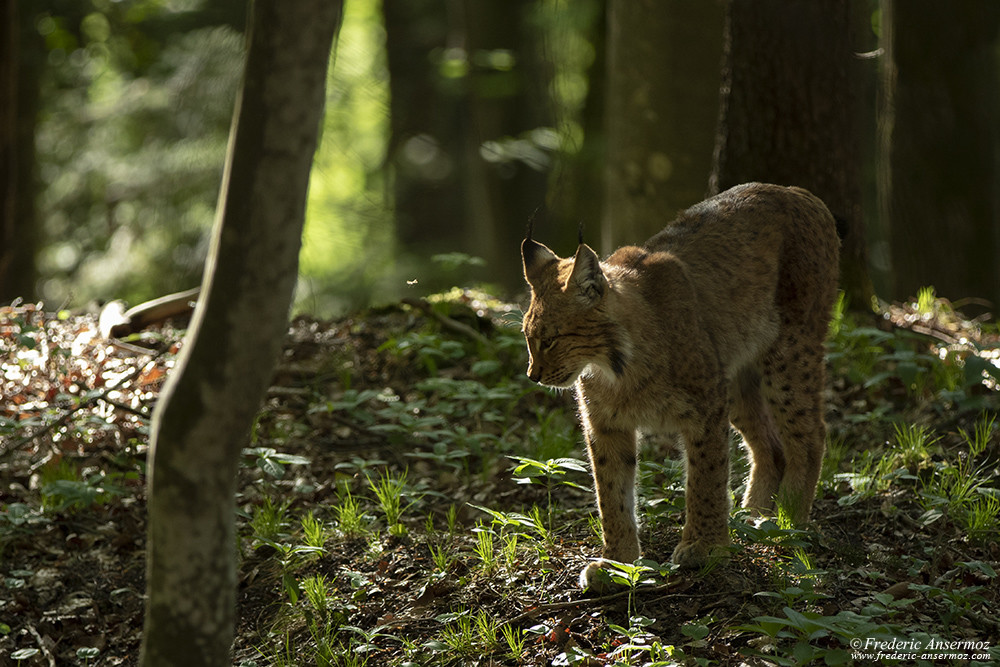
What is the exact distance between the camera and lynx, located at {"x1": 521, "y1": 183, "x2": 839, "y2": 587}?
12.9 feet

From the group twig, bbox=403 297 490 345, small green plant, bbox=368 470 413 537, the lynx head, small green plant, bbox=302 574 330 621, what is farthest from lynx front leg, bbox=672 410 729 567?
twig, bbox=403 297 490 345

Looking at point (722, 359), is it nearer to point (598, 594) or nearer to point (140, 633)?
point (598, 594)

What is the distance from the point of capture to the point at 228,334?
2607 mm

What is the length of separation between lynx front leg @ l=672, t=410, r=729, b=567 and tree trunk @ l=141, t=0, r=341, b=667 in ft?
6.55

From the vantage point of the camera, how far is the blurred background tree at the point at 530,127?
20.6 feet

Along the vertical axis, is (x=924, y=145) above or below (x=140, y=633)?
above

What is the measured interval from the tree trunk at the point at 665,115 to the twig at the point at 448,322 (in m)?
1.91

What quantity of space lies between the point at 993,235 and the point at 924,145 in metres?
1.18

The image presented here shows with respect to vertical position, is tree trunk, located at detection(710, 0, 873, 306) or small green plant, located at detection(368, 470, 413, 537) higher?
tree trunk, located at detection(710, 0, 873, 306)

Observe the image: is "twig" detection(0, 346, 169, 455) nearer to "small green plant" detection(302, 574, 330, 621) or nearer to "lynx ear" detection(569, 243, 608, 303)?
"small green plant" detection(302, 574, 330, 621)

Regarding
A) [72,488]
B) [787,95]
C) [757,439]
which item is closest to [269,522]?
[72,488]

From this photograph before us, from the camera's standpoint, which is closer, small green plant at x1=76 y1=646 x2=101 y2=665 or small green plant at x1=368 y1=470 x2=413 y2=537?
small green plant at x1=76 y1=646 x2=101 y2=665

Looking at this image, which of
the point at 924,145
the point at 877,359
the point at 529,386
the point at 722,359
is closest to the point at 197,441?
the point at 722,359

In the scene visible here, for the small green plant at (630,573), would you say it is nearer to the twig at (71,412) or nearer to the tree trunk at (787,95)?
the twig at (71,412)
